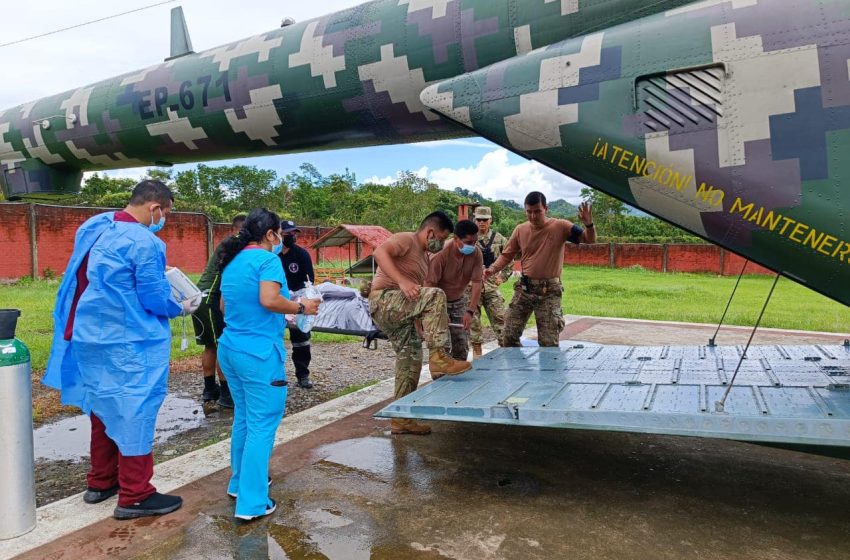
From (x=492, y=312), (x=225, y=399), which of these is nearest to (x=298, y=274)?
(x=225, y=399)

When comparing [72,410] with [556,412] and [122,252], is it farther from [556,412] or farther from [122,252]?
[556,412]

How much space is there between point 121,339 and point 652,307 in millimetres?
13564

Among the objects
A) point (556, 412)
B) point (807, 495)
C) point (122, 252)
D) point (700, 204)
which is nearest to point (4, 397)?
point (122, 252)

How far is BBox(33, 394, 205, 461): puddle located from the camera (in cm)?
474

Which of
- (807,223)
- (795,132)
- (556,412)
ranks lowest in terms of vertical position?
(556,412)

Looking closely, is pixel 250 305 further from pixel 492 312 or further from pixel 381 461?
pixel 492 312

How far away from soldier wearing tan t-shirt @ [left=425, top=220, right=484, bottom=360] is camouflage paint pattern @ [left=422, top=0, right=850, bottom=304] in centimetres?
195

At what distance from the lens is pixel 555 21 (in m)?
3.88

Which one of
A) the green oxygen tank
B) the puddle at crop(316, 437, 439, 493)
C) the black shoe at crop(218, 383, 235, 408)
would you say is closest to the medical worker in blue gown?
the green oxygen tank

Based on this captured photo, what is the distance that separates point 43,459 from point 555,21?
4952 mm

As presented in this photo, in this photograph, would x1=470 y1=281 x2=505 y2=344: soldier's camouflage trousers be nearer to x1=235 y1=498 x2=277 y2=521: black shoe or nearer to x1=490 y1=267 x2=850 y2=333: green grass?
x1=235 y1=498 x2=277 y2=521: black shoe

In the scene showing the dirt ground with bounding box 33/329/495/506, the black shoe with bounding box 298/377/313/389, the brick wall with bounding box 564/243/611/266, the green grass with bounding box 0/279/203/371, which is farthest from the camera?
the brick wall with bounding box 564/243/611/266

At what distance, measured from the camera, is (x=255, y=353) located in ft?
10.8

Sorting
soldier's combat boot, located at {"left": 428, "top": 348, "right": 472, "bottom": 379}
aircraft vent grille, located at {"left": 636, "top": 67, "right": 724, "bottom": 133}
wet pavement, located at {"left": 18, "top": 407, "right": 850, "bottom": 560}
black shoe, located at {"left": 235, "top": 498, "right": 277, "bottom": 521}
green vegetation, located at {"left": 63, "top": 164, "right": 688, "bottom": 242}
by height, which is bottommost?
wet pavement, located at {"left": 18, "top": 407, "right": 850, "bottom": 560}
